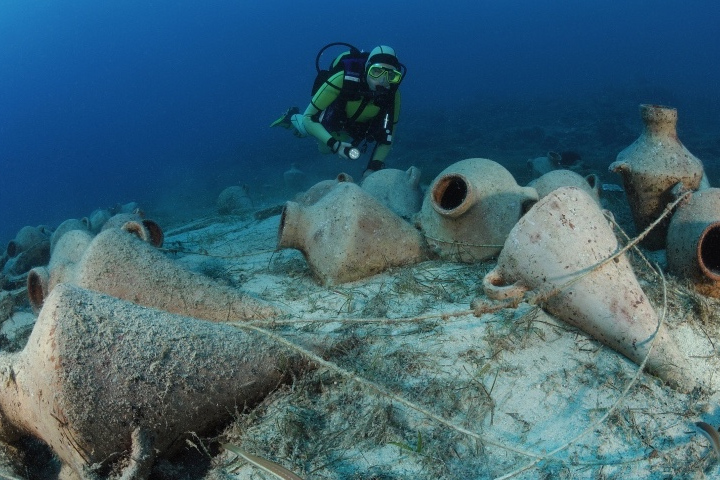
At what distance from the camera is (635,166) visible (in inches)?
158

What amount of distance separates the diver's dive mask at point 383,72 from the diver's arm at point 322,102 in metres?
0.67

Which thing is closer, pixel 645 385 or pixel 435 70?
pixel 645 385

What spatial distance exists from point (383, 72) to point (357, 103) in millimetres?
910

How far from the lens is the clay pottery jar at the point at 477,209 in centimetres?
384

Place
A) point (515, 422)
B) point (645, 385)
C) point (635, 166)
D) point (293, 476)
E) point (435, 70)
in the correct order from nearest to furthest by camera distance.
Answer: point (293, 476)
point (515, 422)
point (645, 385)
point (635, 166)
point (435, 70)

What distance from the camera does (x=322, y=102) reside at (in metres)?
7.54

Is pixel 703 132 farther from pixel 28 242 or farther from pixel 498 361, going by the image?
pixel 28 242

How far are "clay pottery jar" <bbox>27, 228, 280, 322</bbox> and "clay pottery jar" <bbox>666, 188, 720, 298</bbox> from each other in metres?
3.27

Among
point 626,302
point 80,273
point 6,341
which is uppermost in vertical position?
point 80,273

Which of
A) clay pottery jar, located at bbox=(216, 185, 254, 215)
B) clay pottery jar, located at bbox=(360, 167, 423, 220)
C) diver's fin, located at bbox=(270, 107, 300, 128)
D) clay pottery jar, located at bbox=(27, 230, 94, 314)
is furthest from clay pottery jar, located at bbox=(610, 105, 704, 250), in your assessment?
clay pottery jar, located at bbox=(216, 185, 254, 215)

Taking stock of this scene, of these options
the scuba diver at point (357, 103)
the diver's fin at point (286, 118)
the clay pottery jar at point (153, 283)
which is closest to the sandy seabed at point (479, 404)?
the clay pottery jar at point (153, 283)

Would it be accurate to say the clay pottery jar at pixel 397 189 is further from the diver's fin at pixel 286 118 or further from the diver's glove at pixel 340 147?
the diver's fin at pixel 286 118

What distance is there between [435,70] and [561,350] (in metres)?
67.8

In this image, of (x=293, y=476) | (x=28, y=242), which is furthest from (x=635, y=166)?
(x=28, y=242)
